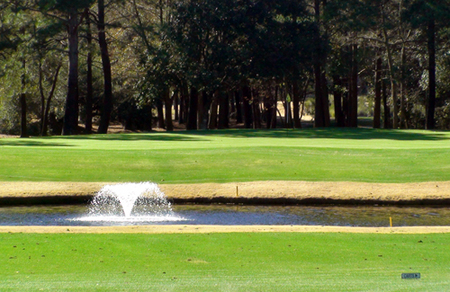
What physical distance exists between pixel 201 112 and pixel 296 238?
40174 millimetres

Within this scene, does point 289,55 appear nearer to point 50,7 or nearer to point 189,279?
point 50,7

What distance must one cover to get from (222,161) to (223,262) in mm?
15191

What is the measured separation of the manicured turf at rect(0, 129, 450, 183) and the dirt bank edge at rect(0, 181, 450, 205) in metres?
0.98

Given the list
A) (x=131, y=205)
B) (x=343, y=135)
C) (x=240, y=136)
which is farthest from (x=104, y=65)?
(x=131, y=205)

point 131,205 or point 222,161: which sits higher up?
point 222,161

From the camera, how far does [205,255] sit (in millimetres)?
10523

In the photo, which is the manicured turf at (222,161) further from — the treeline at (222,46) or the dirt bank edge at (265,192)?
the treeline at (222,46)

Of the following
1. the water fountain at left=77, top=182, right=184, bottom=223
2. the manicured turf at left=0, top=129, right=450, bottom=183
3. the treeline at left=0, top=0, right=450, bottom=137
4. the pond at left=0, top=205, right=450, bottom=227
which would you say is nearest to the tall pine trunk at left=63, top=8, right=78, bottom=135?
the treeline at left=0, top=0, right=450, bottom=137

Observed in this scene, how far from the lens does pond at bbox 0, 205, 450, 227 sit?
16547mm

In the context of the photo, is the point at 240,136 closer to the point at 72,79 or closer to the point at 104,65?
the point at 72,79

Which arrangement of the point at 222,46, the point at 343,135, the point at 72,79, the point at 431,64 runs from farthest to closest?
1. the point at 431,64
2. the point at 222,46
3. the point at 72,79
4. the point at 343,135

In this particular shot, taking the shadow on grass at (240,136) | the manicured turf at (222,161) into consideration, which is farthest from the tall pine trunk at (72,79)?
the manicured turf at (222,161)

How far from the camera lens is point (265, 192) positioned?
20766 millimetres

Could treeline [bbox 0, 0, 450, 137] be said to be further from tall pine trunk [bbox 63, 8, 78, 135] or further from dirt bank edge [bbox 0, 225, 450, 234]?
dirt bank edge [bbox 0, 225, 450, 234]
